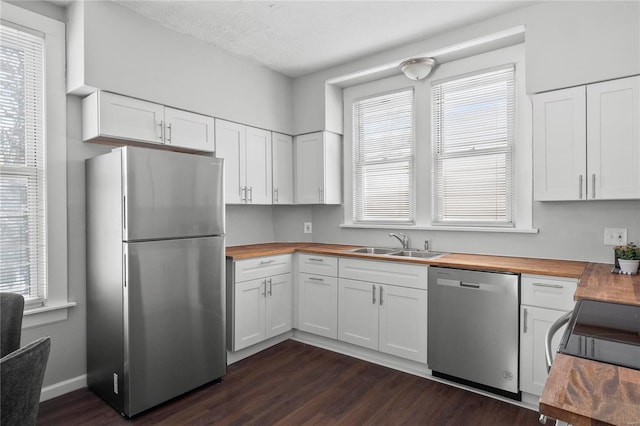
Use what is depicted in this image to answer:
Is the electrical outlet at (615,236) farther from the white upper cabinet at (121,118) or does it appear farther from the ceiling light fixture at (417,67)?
the white upper cabinet at (121,118)

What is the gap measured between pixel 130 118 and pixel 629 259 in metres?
3.45

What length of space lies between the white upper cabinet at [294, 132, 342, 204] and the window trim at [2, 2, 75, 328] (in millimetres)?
2135

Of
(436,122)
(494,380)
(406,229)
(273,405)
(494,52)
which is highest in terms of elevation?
(494,52)

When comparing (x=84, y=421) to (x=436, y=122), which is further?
(x=436, y=122)

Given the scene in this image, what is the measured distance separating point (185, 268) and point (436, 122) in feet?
8.27

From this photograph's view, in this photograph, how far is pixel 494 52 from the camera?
309cm

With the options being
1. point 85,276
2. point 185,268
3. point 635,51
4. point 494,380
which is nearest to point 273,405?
point 185,268

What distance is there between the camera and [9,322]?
1580 mm

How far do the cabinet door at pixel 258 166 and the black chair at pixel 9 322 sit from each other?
7.07 ft

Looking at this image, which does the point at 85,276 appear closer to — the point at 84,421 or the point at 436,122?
the point at 84,421

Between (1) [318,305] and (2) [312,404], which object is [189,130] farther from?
(2) [312,404]

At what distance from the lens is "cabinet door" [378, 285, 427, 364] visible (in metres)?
2.84

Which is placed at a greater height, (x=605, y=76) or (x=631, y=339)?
(x=605, y=76)

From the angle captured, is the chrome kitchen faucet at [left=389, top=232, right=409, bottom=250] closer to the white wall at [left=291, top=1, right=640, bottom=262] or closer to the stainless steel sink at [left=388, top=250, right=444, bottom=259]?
the stainless steel sink at [left=388, top=250, right=444, bottom=259]
